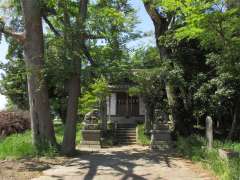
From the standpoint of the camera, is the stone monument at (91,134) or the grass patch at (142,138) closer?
the stone monument at (91,134)

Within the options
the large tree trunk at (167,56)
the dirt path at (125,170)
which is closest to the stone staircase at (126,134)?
the large tree trunk at (167,56)

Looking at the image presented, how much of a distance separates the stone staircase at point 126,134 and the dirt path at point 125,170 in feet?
40.1

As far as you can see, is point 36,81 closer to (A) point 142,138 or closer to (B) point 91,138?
(B) point 91,138

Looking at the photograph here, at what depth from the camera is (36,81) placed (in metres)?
16.5

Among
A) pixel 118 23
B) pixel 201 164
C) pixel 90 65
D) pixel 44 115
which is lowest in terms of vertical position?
→ pixel 201 164

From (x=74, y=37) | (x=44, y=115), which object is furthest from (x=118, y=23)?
(x=44, y=115)

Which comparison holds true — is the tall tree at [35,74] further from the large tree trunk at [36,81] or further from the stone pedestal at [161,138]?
the stone pedestal at [161,138]

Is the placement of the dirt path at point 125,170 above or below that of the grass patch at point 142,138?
below

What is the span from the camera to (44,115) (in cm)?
1678

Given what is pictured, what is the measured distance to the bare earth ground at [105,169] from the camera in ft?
36.8

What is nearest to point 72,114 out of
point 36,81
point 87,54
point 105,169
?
point 36,81

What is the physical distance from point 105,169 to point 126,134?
54.7 ft

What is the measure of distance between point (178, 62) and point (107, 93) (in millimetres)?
6460

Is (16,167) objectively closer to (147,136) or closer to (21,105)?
(147,136)
